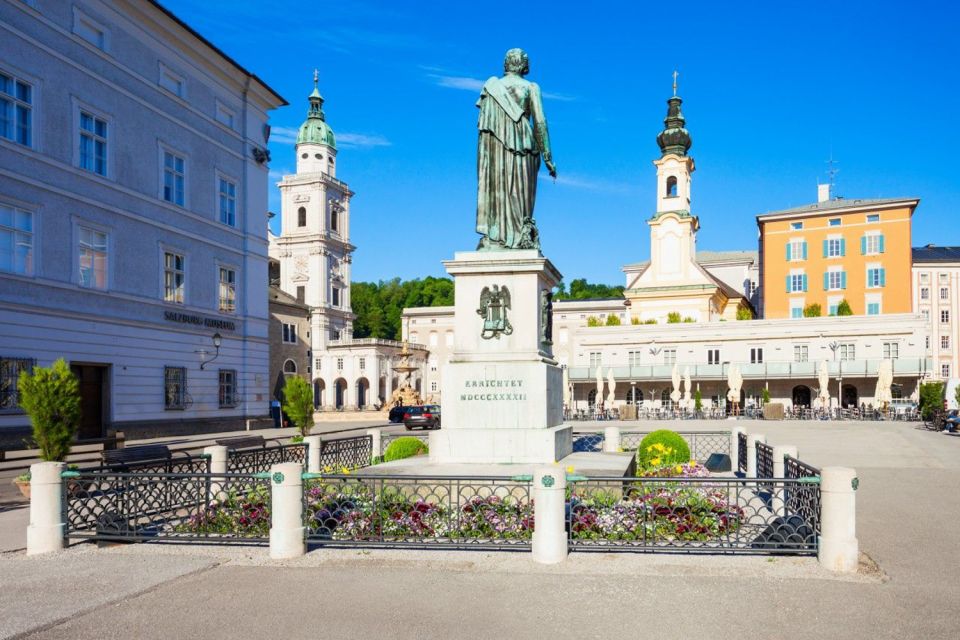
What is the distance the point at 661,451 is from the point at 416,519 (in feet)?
27.3

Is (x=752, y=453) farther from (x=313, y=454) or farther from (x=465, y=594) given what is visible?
(x=465, y=594)

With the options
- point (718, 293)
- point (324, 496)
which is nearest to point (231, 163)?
point (324, 496)

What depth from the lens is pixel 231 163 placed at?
38781mm

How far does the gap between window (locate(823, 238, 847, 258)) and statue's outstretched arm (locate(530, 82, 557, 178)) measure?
64819 mm

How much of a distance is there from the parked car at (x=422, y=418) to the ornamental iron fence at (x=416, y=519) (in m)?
30.8

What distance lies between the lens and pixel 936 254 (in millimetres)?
90000

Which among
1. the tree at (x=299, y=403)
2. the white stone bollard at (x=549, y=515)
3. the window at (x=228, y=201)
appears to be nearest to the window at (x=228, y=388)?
the window at (x=228, y=201)

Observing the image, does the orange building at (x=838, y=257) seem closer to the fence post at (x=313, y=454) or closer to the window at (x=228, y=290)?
the window at (x=228, y=290)

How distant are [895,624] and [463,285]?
7831 mm

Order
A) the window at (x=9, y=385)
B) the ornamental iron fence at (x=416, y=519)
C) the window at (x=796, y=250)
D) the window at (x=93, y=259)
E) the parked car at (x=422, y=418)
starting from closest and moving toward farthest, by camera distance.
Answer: the ornamental iron fence at (x=416, y=519) → the window at (x=9, y=385) → the window at (x=93, y=259) → the parked car at (x=422, y=418) → the window at (x=796, y=250)

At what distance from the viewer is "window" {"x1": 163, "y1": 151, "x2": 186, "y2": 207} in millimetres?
33781

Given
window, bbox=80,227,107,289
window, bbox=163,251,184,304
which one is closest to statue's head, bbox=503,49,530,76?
window, bbox=80,227,107,289

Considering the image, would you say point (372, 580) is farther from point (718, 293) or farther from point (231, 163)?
point (718, 293)

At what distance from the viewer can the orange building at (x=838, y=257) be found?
67375 mm
